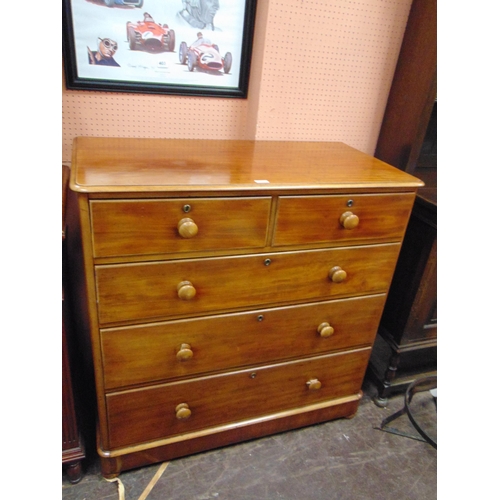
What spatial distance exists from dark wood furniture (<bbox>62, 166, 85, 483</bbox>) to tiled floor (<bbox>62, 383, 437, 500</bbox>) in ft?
0.32

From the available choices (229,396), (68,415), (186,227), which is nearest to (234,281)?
(186,227)

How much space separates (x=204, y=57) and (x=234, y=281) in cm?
99

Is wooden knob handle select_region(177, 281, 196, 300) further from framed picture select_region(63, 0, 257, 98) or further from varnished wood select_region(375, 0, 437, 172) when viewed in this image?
varnished wood select_region(375, 0, 437, 172)

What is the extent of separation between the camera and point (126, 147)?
1.58m

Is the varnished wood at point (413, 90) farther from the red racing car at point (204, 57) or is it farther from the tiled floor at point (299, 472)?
the tiled floor at point (299, 472)

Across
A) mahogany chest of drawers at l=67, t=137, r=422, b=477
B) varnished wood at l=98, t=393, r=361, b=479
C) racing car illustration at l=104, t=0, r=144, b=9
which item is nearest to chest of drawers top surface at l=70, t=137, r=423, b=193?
mahogany chest of drawers at l=67, t=137, r=422, b=477

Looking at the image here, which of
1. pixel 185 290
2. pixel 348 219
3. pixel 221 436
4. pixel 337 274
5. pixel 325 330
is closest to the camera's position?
pixel 185 290

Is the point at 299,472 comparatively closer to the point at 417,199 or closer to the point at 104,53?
the point at 417,199

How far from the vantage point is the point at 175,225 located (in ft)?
4.33

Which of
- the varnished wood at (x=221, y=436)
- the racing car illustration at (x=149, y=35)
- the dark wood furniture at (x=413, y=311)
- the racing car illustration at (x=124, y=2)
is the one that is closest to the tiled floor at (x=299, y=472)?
the varnished wood at (x=221, y=436)

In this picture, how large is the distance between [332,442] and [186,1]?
2043 millimetres

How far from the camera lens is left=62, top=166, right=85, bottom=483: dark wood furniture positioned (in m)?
1.53

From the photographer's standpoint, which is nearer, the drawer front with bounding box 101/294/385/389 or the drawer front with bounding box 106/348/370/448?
the drawer front with bounding box 101/294/385/389
